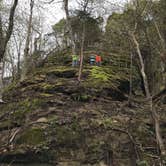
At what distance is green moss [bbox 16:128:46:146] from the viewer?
9.72m

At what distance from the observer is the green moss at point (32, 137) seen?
31.9ft

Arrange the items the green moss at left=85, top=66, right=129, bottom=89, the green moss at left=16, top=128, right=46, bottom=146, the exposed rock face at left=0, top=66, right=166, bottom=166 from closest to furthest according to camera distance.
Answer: the exposed rock face at left=0, top=66, right=166, bottom=166 < the green moss at left=16, top=128, right=46, bottom=146 < the green moss at left=85, top=66, right=129, bottom=89

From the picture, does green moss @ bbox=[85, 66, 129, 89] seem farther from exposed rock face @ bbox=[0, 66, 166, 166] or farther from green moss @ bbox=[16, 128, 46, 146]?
green moss @ bbox=[16, 128, 46, 146]

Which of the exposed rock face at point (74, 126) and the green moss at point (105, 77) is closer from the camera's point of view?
the exposed rock face at point (74, 126)

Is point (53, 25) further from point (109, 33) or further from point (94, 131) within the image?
point (94, 131)

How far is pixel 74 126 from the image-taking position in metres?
10.3

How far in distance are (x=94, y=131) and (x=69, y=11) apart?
11.9 meters

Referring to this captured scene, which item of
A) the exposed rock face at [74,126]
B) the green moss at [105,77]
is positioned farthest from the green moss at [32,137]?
the green moss at [105,77]

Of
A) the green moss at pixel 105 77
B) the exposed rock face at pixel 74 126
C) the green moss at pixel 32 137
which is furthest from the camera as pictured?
the green moss at pixel 105 77

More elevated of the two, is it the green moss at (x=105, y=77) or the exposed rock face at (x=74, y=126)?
the green moss at (x=105, y=77)

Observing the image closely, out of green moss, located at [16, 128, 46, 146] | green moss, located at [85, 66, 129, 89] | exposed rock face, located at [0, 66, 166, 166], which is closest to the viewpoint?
exposed rock face, located at [0, 66, 166, 166]

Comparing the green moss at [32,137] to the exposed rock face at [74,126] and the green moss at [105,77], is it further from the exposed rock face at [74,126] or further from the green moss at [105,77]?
the green moss at [105,77]

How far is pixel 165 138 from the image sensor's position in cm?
1073

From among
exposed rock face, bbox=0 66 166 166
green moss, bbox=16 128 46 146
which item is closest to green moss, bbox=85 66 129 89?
exposed rock face, bbox=0 66 166 166
